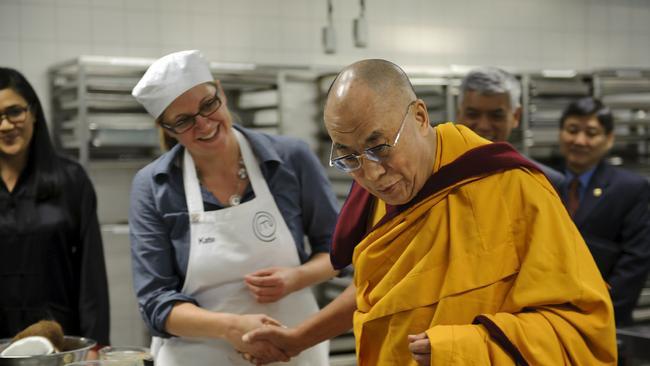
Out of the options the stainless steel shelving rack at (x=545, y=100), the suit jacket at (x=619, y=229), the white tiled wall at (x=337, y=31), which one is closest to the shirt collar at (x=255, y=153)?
the suit jacket at (x=619, y=229)

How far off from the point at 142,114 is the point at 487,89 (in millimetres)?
2226

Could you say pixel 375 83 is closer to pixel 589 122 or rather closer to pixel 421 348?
pixel 421 348

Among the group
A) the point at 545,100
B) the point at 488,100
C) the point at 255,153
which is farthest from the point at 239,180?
the point at 545,100

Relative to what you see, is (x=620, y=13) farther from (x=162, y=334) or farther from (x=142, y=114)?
(x=162, y=334)

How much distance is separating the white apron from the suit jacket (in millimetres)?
1487

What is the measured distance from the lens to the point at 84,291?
2701mm

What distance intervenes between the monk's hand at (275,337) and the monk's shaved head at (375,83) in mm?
711

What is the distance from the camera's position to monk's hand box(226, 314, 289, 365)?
2.07m

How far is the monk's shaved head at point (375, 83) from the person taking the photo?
1.53 m

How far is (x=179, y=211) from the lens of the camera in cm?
225

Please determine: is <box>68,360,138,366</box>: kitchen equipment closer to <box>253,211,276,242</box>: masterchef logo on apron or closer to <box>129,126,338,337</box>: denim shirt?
<box>129,126,338,337</box>: denim shirt

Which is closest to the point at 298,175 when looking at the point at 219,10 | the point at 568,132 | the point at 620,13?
the point at 568,132

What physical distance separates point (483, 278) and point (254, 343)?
0.73 m

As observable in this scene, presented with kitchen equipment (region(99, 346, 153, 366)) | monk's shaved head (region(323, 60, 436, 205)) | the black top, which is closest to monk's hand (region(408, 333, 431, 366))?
monk's shaved head (region(323, 60, 436, 205))
